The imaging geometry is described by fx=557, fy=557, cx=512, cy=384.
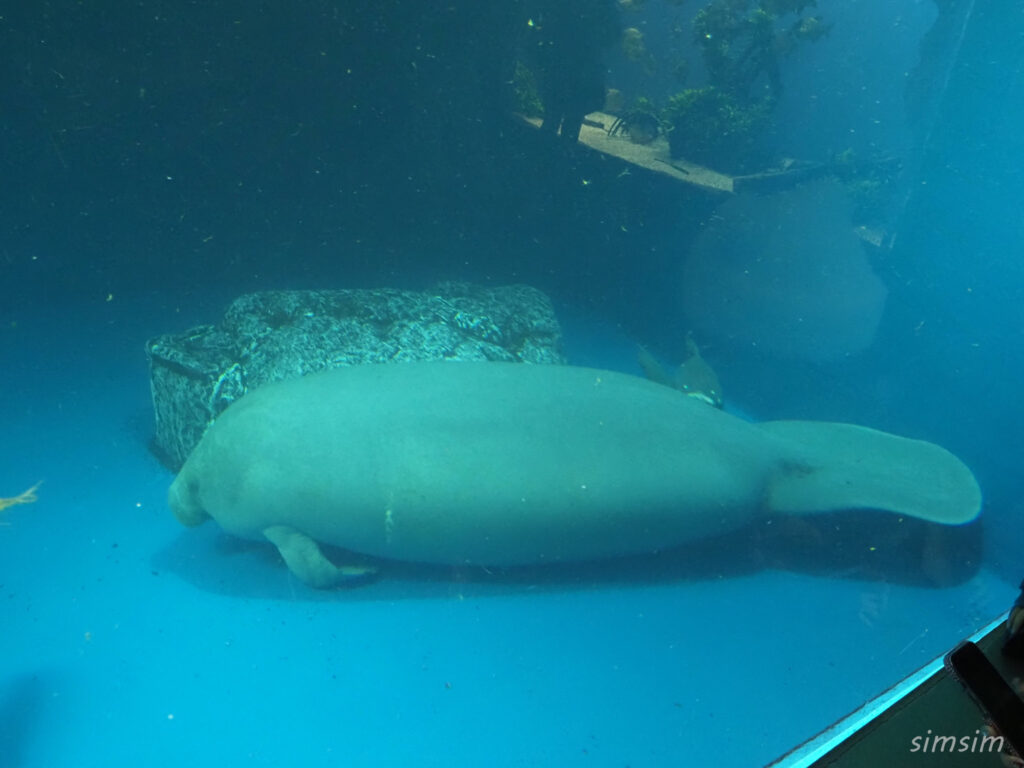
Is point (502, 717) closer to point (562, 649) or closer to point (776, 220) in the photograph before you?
point (562, 649)

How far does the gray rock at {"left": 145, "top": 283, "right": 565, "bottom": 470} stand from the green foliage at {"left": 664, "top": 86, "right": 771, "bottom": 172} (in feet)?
6.47

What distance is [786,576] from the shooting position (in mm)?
3104

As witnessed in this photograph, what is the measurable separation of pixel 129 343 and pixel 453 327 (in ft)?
11.2

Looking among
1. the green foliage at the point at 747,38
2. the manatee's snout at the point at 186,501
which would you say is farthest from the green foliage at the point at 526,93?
the manatee's snout at the point at 186,501

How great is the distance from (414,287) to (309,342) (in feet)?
8.90

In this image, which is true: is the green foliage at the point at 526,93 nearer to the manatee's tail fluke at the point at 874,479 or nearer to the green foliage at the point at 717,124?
the green foliage at the point at 717,124

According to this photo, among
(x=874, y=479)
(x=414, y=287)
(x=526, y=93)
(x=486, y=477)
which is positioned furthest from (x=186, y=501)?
(x=526, y=93)

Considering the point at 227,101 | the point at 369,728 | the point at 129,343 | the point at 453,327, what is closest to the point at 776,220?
the point at 453,327

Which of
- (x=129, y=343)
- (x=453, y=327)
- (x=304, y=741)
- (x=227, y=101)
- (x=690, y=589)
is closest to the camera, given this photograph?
(x=304, y=741)

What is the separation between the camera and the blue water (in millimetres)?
2340

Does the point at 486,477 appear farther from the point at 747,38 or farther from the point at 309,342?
the point at 747,38

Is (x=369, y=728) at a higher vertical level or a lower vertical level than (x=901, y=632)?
lower

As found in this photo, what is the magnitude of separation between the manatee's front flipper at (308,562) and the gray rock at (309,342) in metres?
1.10

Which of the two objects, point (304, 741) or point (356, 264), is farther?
point (356, 264)
